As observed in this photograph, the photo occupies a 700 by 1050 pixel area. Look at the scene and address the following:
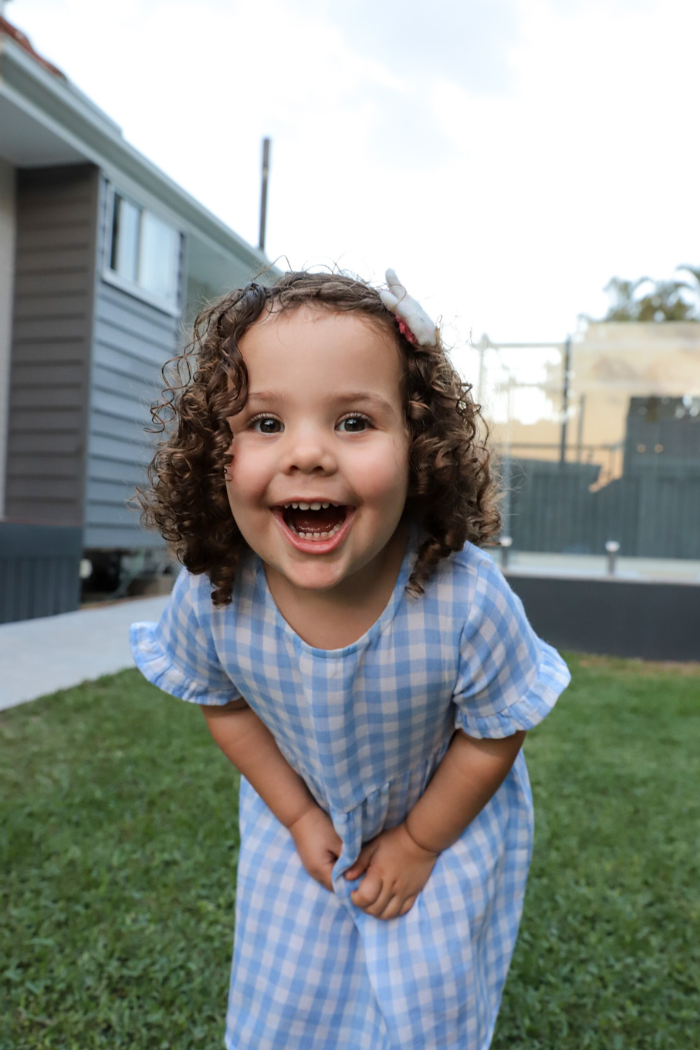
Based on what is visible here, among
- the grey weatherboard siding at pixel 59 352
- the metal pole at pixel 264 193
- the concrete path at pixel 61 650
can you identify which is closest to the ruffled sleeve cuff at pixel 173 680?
the metal pole at pixel 264 193

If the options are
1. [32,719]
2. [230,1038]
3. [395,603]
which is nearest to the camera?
Result: [395,603]

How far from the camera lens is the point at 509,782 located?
46.7 inches

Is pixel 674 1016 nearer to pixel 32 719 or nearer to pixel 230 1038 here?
pixel 230 1038

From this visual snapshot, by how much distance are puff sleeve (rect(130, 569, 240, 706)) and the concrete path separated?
8.59ft

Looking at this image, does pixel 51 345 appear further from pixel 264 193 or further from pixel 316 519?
pixel 316 519

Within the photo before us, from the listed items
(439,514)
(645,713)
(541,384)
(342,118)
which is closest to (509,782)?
(439,514)

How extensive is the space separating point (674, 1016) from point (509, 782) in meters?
0.90

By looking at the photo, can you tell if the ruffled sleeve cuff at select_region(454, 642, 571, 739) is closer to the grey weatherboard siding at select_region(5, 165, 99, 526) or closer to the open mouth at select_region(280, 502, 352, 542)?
the open mouth at select_region(280, 502, 352, 542)

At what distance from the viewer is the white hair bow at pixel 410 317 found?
3.08 feet

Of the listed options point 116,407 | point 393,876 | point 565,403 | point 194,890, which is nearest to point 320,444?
point 393,876

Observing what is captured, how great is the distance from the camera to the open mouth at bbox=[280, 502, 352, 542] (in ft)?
2.90

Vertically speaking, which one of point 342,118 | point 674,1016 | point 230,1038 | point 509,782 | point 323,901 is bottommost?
point 674,1016

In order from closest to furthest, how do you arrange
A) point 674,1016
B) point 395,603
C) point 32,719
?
point 395,603 → point 674,1016 → point 32,719

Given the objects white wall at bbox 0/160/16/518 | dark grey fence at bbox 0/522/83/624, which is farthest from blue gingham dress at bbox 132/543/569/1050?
white wall at bbox 0/160/16/518
